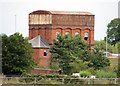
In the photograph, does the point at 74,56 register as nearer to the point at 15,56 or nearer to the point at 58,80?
the point at 15,56

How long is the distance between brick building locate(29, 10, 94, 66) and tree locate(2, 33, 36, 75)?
6161 mm

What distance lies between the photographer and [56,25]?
70.5 ft

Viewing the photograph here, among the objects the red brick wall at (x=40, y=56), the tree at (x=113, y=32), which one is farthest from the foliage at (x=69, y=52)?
the tree at (x=113, y=32)

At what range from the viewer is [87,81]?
9898mm

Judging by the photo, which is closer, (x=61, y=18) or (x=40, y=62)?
(x=40, y=62)

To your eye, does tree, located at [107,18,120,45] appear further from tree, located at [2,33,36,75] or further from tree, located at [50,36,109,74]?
tree, located at [2,33,36,75]

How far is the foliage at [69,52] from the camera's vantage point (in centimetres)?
1570

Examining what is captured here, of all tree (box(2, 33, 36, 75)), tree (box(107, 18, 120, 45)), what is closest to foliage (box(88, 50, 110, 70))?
tree (box(2, 33, 36, 75))

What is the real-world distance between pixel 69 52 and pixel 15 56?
163 inches

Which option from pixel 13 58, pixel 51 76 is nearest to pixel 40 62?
pixel 13 58

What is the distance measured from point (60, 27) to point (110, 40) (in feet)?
27.8

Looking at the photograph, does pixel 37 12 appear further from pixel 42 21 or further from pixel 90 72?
pixel 90 72

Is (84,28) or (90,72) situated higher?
(84,28)

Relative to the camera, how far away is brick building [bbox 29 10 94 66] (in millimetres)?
21000
